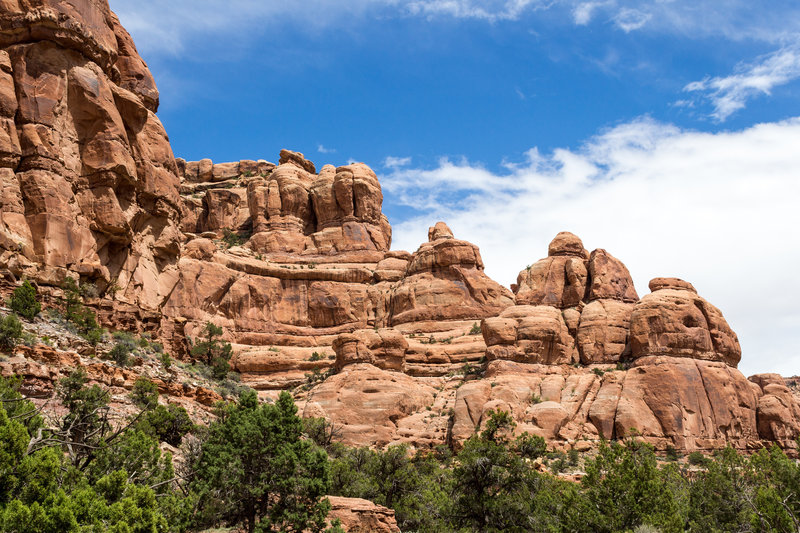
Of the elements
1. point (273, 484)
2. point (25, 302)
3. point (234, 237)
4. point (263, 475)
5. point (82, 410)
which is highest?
point (234, 237)

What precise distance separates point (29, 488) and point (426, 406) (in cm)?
4980

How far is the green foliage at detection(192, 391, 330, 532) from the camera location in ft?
94.8

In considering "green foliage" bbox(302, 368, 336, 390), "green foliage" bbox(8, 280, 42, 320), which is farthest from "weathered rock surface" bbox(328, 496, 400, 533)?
"green foliage" bbox(302, 368, 336, 390)

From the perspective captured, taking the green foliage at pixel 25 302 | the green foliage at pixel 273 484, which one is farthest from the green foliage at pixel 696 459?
the green foliage at pixel 25 302

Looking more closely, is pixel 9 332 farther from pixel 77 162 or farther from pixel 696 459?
pixel 696 459

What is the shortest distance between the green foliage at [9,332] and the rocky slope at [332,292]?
4.85ft

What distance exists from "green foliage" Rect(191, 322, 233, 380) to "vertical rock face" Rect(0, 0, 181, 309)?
36.5ft

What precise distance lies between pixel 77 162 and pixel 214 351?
88.9 feet

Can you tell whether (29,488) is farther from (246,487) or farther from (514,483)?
(514,483)

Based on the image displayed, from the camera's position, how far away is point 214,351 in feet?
229

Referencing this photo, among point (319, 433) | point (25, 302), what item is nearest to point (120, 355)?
point (25, 302)

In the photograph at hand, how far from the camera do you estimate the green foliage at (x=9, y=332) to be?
32.8 meters

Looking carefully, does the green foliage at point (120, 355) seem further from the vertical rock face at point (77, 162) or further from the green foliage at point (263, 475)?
the green foliage at point (263, 475)

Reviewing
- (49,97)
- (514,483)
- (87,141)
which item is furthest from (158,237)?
(514,483)
